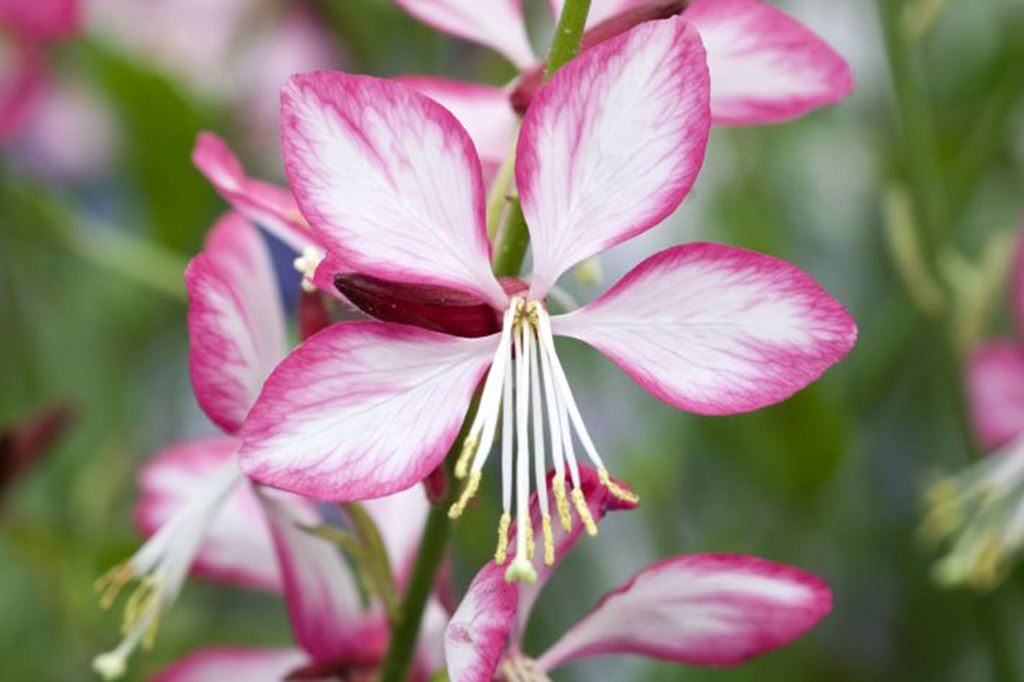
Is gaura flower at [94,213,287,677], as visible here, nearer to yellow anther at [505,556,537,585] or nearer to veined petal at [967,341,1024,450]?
yellow anther at [505,556,537,585]

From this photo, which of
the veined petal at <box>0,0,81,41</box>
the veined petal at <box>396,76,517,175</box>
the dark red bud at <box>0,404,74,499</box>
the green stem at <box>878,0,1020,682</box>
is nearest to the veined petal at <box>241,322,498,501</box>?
the veined petal at <box>396,76,517,175</box>

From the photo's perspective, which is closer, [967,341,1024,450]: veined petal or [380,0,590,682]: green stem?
[380,0,590,682]: green stem

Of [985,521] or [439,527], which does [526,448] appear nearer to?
[439,527]

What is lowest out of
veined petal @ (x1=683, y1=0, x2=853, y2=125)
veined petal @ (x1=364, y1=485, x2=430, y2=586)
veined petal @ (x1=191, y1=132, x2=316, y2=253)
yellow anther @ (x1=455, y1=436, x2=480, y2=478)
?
veined petal @ (x1=364, y1=485, x2=430, y2=586)

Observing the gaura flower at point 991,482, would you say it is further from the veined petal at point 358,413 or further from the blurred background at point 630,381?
the veined petal at point 358,413

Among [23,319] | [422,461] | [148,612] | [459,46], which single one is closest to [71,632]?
[23,319]

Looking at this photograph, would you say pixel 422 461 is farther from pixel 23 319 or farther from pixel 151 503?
pixel 23 319

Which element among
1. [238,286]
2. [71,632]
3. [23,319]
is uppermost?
[238,286]

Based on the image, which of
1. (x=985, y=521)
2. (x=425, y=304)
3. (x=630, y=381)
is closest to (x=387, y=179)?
(x=425, y=304)
